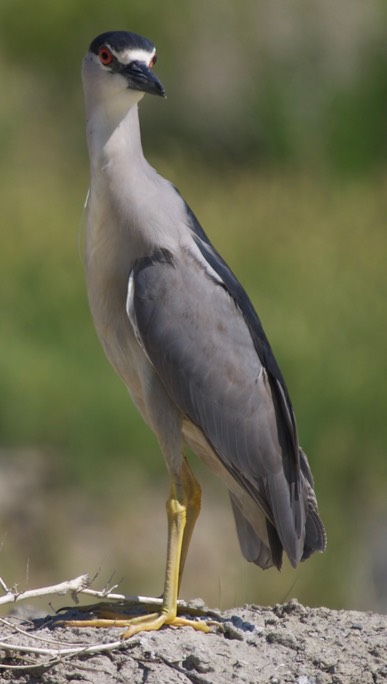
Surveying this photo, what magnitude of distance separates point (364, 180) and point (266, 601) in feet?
21.8

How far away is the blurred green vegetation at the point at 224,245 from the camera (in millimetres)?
11812

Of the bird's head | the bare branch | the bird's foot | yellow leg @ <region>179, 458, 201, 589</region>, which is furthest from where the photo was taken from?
yellow leg @ <region>179, 458, 201, 589</region>

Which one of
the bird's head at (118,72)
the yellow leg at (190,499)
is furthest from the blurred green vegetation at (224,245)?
the bird's head at (118,72)

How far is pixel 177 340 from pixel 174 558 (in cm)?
84

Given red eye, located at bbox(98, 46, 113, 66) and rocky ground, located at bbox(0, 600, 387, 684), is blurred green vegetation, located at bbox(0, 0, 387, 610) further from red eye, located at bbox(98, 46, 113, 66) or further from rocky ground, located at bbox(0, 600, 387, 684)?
red eye, located at bbox(98, 46, 113, 66)

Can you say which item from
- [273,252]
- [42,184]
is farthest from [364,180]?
[42,184]

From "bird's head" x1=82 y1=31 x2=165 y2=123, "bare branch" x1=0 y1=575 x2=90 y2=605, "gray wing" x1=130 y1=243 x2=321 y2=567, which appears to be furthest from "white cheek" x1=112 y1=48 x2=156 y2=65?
"bare branch" x1=0 y1=575 x2=90 y2=605

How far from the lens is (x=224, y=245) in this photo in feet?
46.1

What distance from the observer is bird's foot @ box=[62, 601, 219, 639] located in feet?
19.2

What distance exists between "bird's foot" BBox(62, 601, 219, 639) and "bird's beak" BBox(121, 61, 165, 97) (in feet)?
6.57

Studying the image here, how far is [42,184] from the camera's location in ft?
49.1

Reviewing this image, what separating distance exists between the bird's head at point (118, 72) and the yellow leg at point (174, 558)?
1.48 meters

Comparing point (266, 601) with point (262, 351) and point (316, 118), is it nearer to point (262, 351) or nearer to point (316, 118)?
point (262, 351)

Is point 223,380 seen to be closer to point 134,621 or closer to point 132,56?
point 134,621
